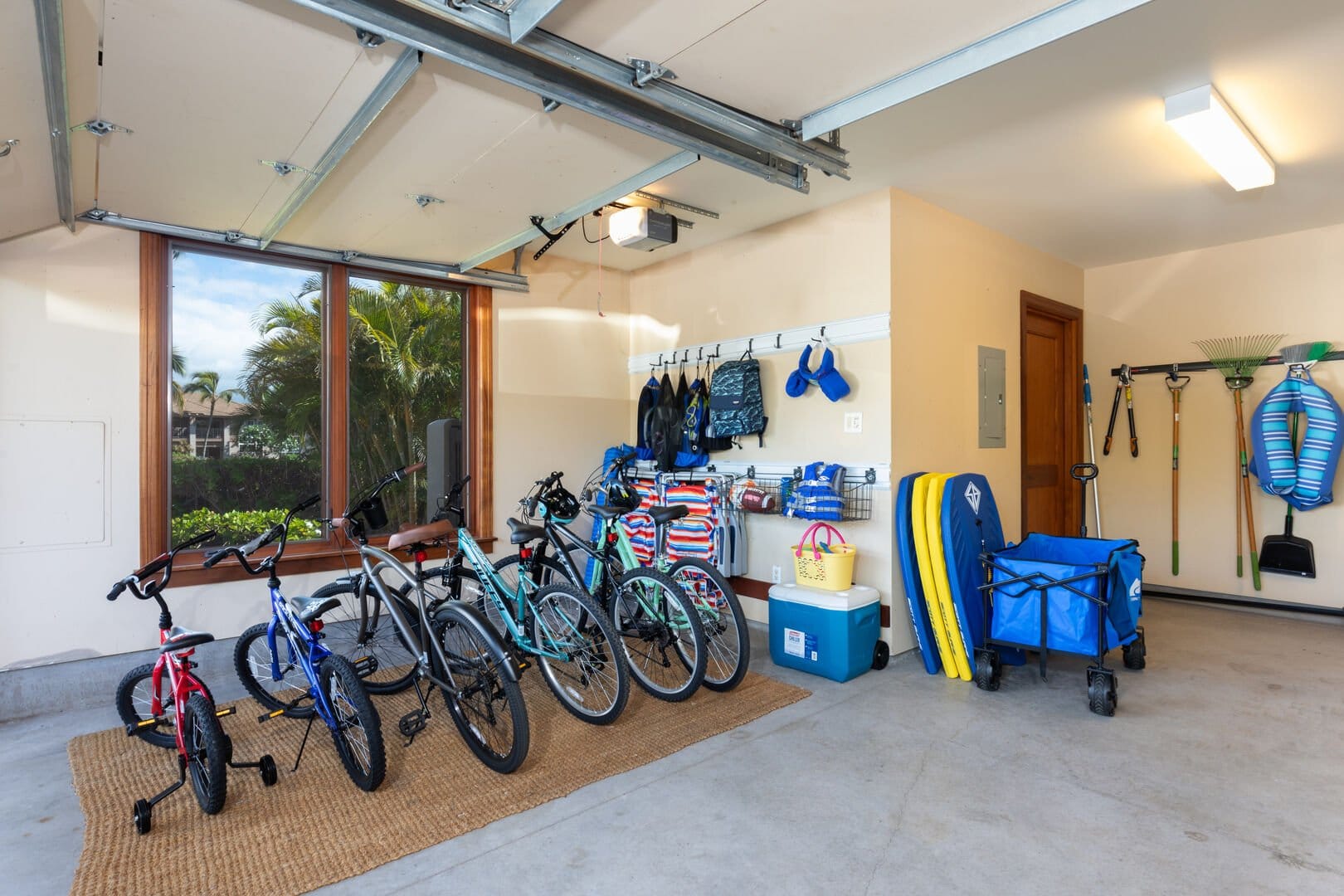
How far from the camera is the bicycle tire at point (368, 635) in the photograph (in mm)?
3160

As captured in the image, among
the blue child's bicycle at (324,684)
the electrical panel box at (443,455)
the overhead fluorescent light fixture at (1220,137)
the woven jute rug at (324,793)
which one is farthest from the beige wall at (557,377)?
the overhead fluorescent light fixture at (1220,137)

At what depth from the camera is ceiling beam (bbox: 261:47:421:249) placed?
2164 mm

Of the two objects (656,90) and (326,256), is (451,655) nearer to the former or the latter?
(656,90)

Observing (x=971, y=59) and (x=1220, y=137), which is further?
(x=1220, y=137)

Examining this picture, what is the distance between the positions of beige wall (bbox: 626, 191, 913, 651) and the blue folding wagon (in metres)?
0.59

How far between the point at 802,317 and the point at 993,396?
1.43 m

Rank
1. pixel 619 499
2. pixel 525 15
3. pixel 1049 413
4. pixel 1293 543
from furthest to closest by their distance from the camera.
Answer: pixel 1049 413, pixel 1293 543, pixel 619 499, pixel 525 15

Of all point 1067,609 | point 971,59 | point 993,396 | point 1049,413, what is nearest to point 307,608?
point 971,59

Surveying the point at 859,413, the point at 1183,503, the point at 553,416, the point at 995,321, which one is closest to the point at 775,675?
the point at 859,413

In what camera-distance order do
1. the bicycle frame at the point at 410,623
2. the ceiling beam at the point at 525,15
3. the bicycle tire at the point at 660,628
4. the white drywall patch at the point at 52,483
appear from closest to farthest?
1. the ceiling beam at the point at 525,15
2. the bicycle frame at the point at 410,623
3. the bicycle tire at the point at 660,628
4. the white drywall patch at the point at 52,483

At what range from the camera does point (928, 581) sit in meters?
3.69

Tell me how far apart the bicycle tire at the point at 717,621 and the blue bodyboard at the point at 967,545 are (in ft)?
3.62

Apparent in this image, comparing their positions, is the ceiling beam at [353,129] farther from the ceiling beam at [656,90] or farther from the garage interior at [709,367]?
the ceiling beam at [656,90]

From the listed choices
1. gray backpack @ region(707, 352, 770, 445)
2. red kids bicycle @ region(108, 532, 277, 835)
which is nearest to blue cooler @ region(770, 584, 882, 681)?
gray backpack @ region(707, 352, 770, 445)
